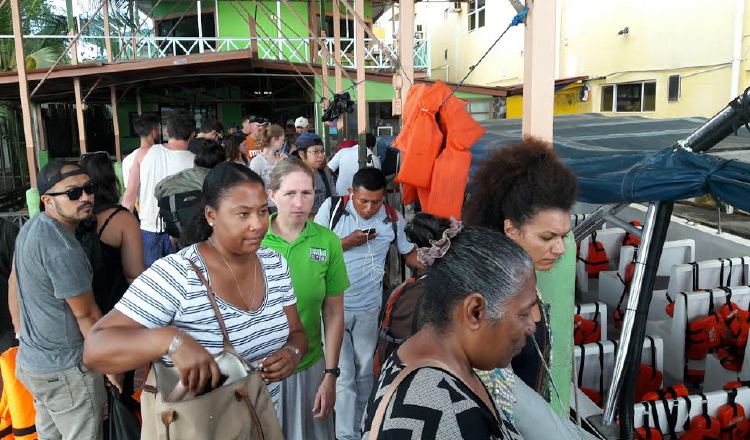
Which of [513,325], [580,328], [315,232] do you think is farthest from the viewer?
[580,328]

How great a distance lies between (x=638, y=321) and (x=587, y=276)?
3722 millimetres

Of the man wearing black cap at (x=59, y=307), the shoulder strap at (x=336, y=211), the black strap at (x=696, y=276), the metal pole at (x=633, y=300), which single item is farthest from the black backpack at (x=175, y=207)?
the black strap at (x=696, y=276)

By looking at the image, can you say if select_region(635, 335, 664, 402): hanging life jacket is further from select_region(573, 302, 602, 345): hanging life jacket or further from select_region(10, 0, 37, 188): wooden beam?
select_region(10, 0, 37, 188): wooden beam

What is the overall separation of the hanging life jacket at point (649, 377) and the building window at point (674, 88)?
8.51 metres

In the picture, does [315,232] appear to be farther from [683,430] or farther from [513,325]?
[683,430]

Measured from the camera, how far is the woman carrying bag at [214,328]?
1.49 metres

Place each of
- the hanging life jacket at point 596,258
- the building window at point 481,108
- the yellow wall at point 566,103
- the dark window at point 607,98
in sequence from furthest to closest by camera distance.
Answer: the building window at point 481,108
the yellow wall at point 566,103
the dark window at point 607,98
the hanging life jacket at point 596,258

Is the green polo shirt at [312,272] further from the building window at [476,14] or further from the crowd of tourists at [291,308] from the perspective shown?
the building window at [476,14]

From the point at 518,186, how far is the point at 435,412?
50.5 inches

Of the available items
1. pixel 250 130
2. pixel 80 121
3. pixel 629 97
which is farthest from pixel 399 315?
pixel 629 97

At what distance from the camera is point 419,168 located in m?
3.76

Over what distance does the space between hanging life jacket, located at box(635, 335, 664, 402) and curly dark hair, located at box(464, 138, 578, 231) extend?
2.98 meters

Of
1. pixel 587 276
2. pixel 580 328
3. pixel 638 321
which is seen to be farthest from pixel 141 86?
pixel 638 321

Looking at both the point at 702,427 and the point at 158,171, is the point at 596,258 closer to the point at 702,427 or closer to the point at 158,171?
the point at 702,427
